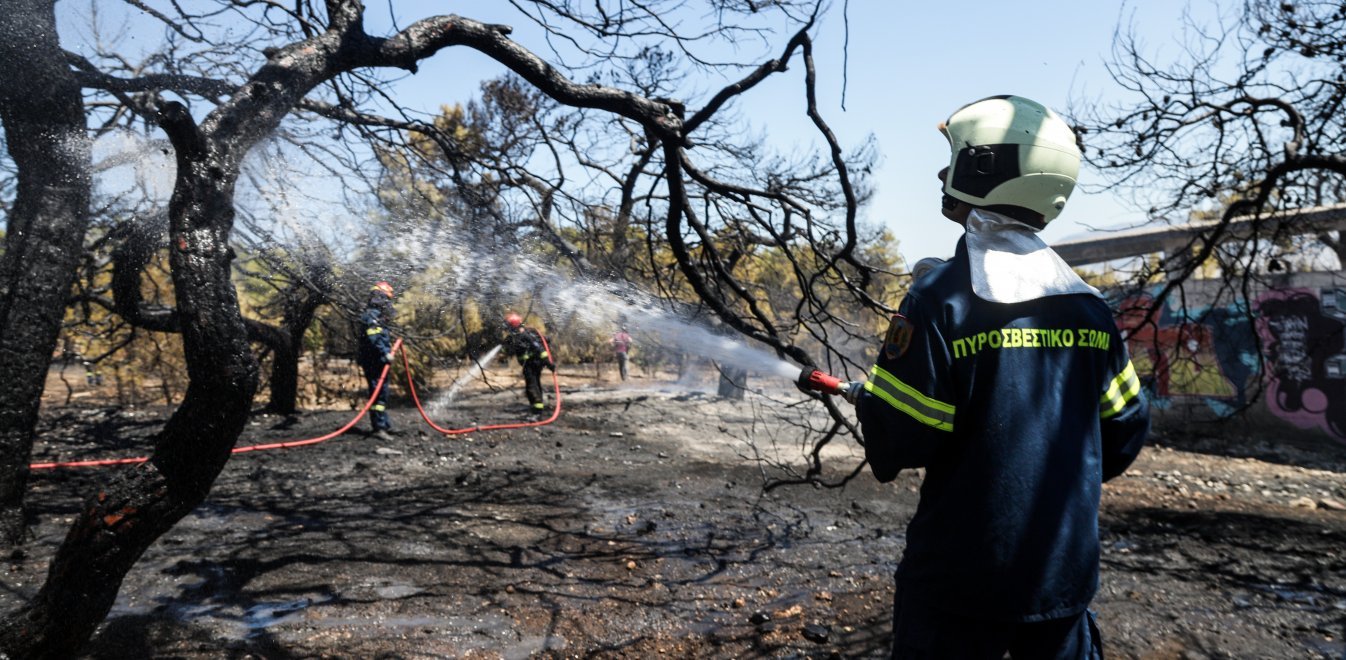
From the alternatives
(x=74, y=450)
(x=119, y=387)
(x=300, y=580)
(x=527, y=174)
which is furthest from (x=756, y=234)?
(x=119, y=387)

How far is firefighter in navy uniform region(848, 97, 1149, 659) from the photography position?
1.84 m

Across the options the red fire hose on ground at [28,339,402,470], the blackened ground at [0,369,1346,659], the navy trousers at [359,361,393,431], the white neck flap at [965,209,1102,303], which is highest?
the white neck flap at [965,209,1102,303]

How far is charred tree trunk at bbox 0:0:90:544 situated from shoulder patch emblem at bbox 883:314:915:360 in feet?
14.9

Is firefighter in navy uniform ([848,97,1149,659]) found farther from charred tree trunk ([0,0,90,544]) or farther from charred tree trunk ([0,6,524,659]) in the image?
charred tree trunk ([0,0,90,544])

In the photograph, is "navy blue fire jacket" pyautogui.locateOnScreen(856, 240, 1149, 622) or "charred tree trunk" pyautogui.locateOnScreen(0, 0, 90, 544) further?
"charred tree trunk" pyautogui.locateOnScreen(0, 0, 90, 544)

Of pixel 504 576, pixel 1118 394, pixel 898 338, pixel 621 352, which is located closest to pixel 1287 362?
pixel 621 352

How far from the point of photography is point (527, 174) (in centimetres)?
630

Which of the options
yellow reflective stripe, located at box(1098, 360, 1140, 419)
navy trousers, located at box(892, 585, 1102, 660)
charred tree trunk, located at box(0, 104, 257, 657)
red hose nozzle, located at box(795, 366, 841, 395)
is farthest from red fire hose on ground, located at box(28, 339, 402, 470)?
yellow reflective stripe, located at box(1098, 360, 1140, 419)

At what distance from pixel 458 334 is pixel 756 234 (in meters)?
2.80

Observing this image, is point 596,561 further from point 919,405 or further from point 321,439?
point 321,439

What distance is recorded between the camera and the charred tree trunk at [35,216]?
411 centimetres

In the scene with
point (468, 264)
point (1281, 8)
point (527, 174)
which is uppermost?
point (1281, 8)

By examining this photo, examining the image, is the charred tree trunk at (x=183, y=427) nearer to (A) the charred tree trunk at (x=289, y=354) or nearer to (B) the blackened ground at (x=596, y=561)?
A: (B) the blackened ground at (x=596, y=561)

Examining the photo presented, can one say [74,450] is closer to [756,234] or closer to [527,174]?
[527,174]
